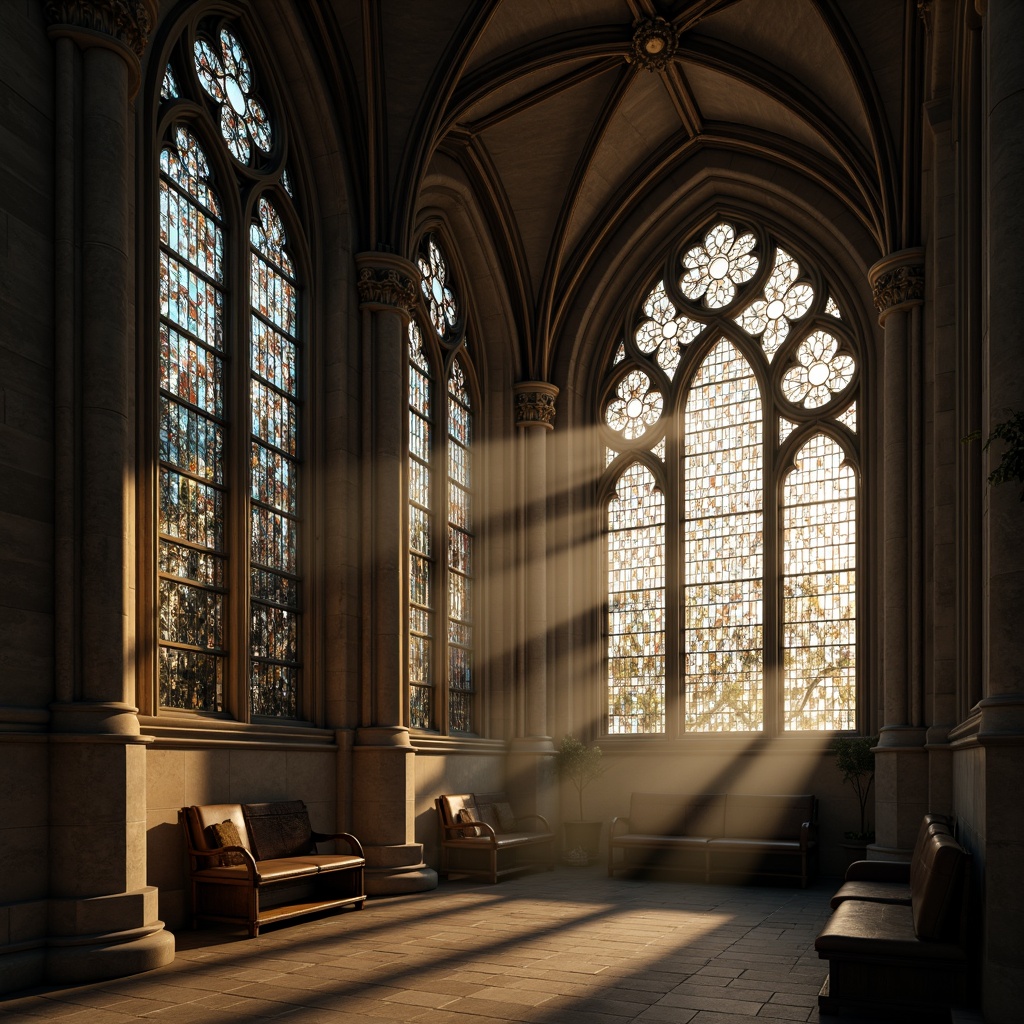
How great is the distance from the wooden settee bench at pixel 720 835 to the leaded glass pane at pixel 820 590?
59.2 inches

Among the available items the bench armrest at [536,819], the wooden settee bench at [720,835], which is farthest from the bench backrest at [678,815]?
the bench armrest at [536,819]

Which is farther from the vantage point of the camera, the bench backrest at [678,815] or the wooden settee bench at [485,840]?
the bench backrest at [678,815]

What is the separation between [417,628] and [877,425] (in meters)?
6.96

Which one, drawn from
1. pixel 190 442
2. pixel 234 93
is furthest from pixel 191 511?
pixel 234 93

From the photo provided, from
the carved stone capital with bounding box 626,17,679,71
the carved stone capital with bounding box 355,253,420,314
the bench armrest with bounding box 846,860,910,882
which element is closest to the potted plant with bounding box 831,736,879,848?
the bench armrest with bounding box 846,860,910,882

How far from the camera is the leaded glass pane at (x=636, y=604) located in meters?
17.1

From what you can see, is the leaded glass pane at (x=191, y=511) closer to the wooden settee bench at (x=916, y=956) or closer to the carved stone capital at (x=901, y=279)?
the wooden settee bench at (x=916, y=956)

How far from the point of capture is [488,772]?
15867 mm

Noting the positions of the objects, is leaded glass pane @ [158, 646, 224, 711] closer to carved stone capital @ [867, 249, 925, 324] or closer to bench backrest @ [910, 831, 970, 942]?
bench backrest @ [910, 831, 970, 942]

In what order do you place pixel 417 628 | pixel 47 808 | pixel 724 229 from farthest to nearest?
pixel 724 229 < pixel 417 628 < pixel 47 808

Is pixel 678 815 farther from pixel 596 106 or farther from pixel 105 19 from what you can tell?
pixel 105 19

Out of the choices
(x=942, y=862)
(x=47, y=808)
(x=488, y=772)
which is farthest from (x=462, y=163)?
(x=942, y=862)

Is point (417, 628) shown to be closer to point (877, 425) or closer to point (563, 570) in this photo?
point (563, 570)

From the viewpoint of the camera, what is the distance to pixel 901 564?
13188mm
